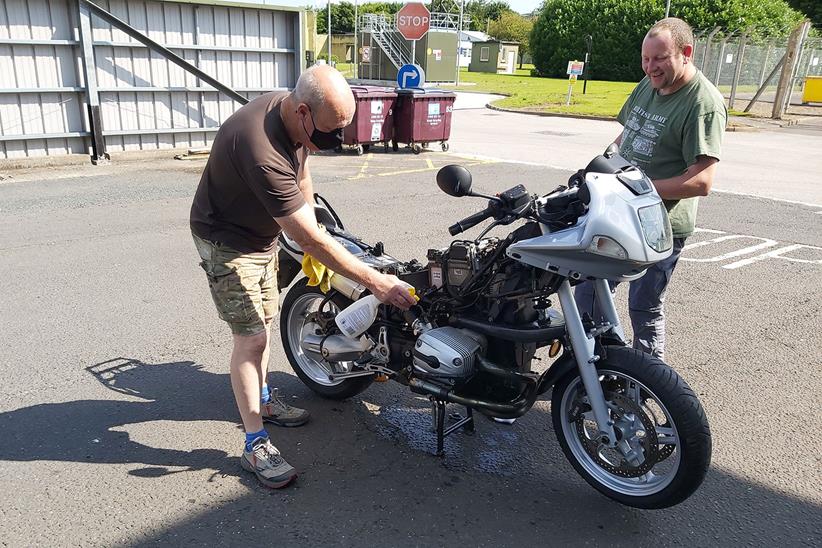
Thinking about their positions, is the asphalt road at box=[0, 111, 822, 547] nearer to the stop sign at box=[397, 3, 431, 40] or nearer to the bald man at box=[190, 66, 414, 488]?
the bald man at box=[190, 66, 414, 488]

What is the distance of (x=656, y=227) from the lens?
2.74 meters

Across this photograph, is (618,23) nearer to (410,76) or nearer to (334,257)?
(410,76)

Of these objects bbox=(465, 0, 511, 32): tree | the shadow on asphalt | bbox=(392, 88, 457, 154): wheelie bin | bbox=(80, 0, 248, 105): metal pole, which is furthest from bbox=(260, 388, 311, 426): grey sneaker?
bbox=(465, 0, 511, 32): tree

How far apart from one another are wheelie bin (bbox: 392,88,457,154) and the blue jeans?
10.2 m

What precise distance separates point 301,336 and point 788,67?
2198 centimetres

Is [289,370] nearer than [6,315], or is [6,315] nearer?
[289,370]

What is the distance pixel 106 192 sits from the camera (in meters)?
9.19

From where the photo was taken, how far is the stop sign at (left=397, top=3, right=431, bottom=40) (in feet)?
68.3

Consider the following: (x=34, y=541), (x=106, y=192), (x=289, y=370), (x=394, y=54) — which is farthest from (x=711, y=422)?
(x=394, y=54)

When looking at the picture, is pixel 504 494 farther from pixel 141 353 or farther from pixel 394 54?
pixel 394 54

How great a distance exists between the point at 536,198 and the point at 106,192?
311 inches

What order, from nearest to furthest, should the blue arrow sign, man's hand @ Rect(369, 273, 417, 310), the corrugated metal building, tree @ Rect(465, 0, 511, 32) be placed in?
→ man's hand @ Rect(369, 273, 417, 310), the corrugated metal building, the blue arrow sign, tree @ Rect(465, 0, 511, 32)

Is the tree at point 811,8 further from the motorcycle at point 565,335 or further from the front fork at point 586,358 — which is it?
the front fork at point 586,358

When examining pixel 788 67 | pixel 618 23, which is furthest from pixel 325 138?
pixel 618 23
